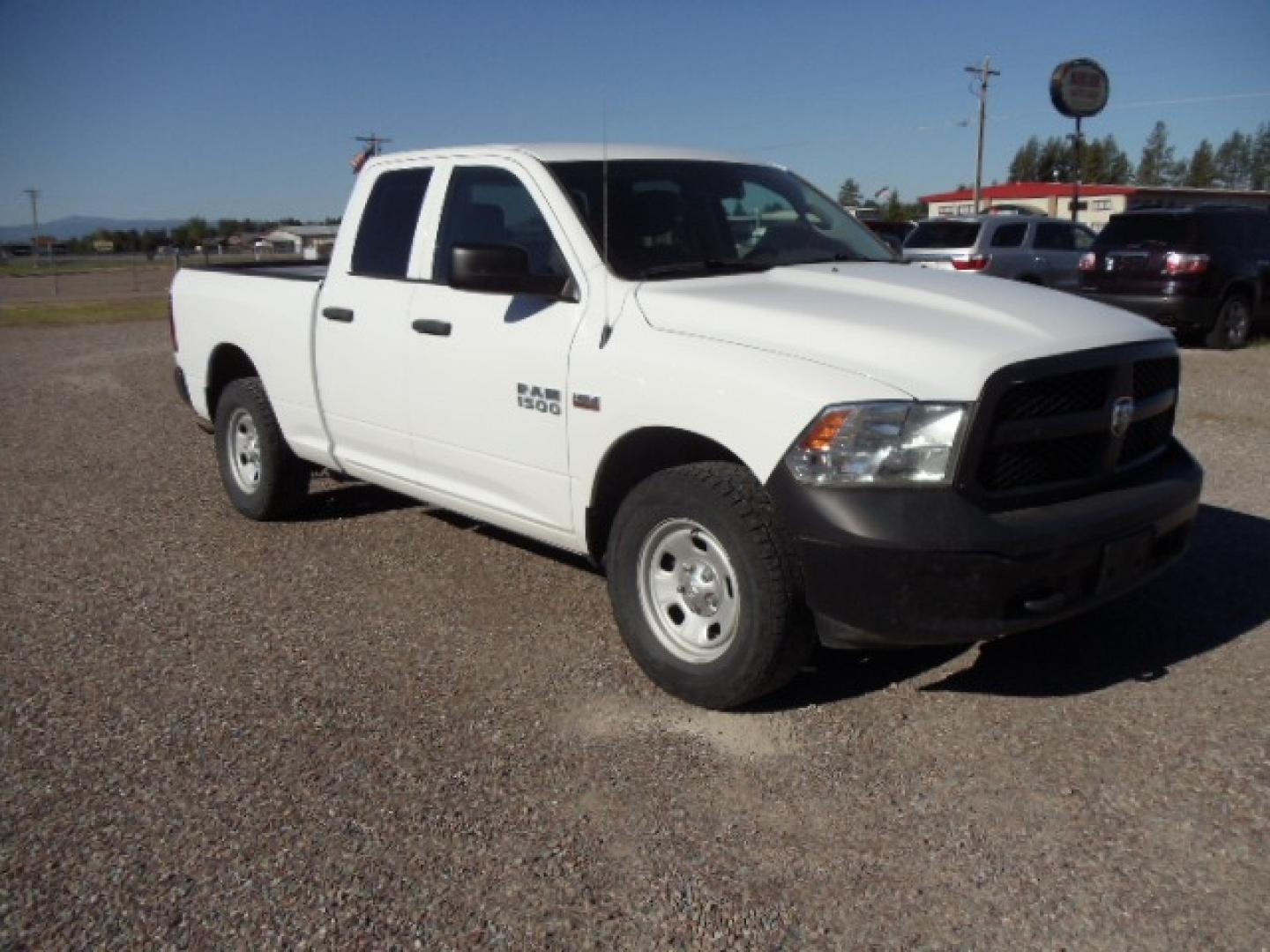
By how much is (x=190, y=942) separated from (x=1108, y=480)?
9.94 ft

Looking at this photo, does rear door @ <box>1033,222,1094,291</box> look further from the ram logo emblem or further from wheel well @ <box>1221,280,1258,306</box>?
the ram logo emblem

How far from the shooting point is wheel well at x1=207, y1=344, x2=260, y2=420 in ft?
21.5

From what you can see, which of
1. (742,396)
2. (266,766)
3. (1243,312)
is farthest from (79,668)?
(1243,312)

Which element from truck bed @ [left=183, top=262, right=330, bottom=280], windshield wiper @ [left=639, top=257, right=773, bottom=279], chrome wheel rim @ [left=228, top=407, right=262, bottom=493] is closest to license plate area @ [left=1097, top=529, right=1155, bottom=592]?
Answer: windshield wiper @ [left=639, top=257, right=773, bottom=279]

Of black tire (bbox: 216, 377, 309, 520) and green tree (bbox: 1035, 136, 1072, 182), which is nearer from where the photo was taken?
black tire (bbox: 216, 377, 309, 520)

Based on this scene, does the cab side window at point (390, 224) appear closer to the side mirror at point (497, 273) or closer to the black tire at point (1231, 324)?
the side mirror at point (497, 273)

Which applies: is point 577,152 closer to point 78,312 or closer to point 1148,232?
point 1148,232

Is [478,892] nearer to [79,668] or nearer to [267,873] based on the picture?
[267,873]

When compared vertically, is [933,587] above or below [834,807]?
above

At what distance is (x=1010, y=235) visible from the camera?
1681 centimetres

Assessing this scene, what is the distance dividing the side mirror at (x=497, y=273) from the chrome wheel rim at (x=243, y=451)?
2638 millimetres

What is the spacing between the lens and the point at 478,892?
9.55 ft

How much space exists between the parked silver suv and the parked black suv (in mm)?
1969

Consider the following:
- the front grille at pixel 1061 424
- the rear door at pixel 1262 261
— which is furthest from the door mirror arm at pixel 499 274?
the rear door at pixel 1262 261
